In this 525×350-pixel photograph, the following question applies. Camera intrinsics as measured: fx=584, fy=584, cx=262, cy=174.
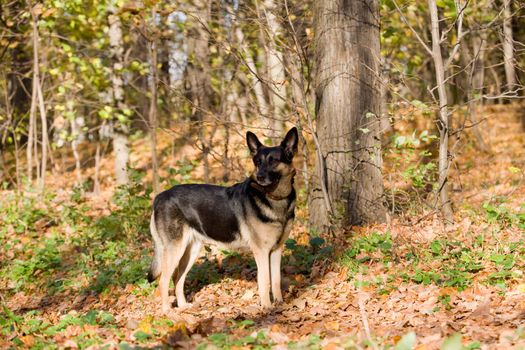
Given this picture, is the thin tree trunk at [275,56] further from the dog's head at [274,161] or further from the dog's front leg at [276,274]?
the dog's front leg at [276,274]

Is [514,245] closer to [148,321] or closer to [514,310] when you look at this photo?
[514,310]

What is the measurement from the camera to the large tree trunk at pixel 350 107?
7.84m

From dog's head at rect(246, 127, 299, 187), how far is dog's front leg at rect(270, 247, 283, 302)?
83cm

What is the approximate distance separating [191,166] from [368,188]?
3397mm

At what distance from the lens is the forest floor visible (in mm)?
4750

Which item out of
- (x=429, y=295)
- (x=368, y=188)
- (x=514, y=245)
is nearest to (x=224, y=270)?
(x=368, y=188)

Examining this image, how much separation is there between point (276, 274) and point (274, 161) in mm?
1284

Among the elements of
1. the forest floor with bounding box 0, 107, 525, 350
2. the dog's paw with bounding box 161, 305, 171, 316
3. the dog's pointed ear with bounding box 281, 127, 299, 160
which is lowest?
the dog's paw with bounding box 161, 305, 171, 316

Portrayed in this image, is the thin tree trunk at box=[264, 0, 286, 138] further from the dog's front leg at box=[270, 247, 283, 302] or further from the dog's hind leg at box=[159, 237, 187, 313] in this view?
the dog's hind leg at box=[159, 237, 187, 313]

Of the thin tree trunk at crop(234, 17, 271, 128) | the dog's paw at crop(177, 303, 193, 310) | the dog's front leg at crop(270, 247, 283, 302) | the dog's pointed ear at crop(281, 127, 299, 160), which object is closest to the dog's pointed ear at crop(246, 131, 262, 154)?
the dog's pointed ear at crop(281, 127, 299, 160)

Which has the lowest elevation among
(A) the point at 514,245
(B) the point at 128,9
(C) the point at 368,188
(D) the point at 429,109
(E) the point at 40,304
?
(E) the point at 40,304

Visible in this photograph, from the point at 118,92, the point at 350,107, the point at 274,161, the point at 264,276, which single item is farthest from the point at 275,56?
the point at 118,92

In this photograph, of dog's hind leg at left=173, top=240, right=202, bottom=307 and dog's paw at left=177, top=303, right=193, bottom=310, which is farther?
dog's hind leg at left=173, top=240, right=202, bottom=307

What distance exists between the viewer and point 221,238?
6738 mm
